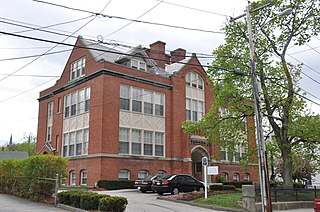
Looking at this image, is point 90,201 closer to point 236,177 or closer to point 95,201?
point 95,201

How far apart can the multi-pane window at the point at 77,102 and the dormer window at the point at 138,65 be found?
17.1 ft

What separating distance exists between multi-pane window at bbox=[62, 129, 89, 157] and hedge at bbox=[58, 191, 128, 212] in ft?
53.5

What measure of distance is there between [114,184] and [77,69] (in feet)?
45.3

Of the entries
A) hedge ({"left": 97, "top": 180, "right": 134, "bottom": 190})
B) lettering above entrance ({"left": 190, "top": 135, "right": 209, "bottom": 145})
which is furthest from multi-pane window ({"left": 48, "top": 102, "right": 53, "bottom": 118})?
lettering above entrance ({"left": 190, "top": 135, "right": 209, "bottom": 145})

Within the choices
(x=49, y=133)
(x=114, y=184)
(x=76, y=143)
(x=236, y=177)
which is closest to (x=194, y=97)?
(x=236, y=177)

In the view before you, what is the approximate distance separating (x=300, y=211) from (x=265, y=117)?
279 inches

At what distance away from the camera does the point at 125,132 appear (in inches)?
1275

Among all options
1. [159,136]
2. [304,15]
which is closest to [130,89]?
[159,136]

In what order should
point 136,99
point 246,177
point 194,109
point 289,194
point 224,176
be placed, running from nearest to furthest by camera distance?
point 289,194 < point 136,99 < point 194,109 < point 224,176 < point 246,177

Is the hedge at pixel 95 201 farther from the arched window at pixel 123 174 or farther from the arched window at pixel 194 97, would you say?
the arched window at pixel 194 97

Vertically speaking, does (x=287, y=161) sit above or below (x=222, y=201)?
above

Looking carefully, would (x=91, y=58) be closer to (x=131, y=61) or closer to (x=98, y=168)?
(x=131, y=61)

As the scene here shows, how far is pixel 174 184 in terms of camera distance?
24000 millimetres

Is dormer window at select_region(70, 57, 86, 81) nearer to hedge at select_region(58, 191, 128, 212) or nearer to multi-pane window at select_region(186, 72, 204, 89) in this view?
multi-pane window at select_region(186, 72, 204, 89)
